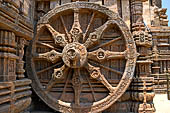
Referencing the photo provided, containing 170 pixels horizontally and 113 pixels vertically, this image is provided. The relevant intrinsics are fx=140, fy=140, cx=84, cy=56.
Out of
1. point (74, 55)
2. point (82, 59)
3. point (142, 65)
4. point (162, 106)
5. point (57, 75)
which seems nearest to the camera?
point (74, 55)

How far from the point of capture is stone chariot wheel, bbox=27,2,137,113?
4.88 metres

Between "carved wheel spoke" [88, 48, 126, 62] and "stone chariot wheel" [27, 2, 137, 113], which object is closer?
"stone chariot wheel" [27, 2, 137, 113]

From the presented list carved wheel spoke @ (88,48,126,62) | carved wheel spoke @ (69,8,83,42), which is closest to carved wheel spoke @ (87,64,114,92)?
carved wheel spoke @ (88,48,126,62)

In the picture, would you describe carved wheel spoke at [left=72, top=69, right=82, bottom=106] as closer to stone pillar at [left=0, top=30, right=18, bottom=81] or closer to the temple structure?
the temple structure

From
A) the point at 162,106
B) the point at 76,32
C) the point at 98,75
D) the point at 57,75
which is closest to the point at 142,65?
the point at 98,75

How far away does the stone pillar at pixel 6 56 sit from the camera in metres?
3.10

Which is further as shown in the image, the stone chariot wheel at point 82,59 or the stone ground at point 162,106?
the stone ground at point 162,106

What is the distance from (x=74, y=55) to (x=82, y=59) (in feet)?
1.06

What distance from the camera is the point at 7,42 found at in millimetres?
3221

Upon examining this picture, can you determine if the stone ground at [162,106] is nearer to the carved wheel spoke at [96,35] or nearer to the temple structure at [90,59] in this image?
the temple structure at [90,59]

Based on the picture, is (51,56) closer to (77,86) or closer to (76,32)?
A: (76,32)

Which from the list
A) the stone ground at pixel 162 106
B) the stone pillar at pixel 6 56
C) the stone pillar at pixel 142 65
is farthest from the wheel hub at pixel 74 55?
the stone ground at pixel 162 106

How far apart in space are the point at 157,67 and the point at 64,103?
814 cm

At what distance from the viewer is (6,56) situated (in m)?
3.13
